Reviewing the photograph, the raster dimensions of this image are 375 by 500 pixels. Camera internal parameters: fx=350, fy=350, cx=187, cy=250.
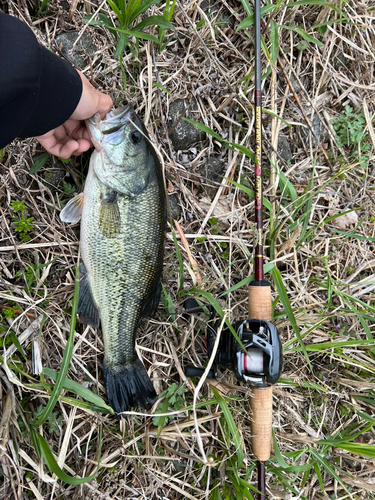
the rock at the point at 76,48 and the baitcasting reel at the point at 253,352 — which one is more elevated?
the rock at the point at 76,48

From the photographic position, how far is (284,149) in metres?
2.86

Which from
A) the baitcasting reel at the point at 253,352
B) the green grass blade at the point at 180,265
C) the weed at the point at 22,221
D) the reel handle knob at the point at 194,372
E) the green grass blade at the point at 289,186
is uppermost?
the weed at the point at 22,221

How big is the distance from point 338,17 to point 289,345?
2.71 meters

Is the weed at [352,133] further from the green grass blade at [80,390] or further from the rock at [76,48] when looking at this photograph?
the green grass blade at [80,390]

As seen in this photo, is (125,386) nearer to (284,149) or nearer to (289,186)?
(289,186)

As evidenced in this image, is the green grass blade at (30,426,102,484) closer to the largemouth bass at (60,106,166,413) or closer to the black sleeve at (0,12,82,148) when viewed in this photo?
the largemouth bass at (60,106,166,413)

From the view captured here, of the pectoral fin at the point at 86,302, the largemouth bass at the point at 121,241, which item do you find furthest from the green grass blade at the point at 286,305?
the pectoral fin at the point at 86,302

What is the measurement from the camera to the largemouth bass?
2166 millimetres

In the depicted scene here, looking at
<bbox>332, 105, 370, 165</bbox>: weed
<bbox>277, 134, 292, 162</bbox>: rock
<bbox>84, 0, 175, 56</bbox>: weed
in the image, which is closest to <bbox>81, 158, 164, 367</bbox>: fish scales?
<bbox>84, 0, 175, 56</bbox>: weed

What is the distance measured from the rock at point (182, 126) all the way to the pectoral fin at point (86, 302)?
3.78 feet

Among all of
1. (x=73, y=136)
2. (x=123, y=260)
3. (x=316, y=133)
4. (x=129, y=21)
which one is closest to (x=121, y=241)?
(x=123, y=260)

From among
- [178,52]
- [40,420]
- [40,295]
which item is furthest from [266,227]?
[40,420]

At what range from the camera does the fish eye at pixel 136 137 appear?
7.14 ft

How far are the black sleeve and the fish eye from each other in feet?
1.24
